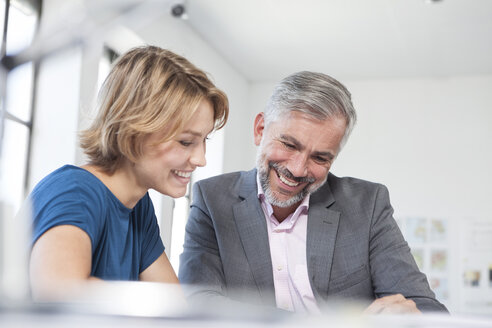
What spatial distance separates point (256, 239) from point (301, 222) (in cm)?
8

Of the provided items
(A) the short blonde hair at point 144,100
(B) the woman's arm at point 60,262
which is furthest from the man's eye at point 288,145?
(B) the woman's arm at point 60,262

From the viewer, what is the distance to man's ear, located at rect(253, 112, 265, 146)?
2.09 ft

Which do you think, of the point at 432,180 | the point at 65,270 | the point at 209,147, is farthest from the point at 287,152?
the point at 432,180

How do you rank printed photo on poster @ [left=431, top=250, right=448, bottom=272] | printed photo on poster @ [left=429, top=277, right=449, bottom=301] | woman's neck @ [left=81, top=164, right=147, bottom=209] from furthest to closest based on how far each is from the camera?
printed photo on poster @ [left=429, top=277, right=449, bottom=301] → printed photo on poster @ [left=431, top=250, right=448, bottom=272] → woman's neck @ [left=81, top=164, right=147, bottom=209]

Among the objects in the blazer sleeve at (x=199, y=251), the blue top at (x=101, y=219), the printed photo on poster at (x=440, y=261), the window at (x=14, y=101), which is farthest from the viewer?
the printed photo on poster at (x=440, y=261)

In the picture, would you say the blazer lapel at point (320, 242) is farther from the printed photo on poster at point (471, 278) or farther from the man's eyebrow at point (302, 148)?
the printed photo on poster at point (471, 278)

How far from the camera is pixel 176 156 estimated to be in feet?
1.10

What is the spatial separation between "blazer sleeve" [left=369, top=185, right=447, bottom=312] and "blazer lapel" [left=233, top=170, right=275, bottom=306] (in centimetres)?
12

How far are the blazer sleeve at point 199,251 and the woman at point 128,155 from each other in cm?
12

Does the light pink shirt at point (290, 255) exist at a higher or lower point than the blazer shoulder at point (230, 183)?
lower

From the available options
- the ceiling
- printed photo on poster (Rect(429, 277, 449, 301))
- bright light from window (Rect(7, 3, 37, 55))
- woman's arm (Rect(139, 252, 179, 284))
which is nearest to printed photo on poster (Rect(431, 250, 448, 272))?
printed photo on poster (Rect(429, 277, 449, 301))

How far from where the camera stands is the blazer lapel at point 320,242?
530 mm

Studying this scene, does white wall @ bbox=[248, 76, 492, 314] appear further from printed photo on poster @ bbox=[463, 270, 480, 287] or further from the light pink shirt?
printed photo on poster @ bbox=[463, 270, 480, 287]

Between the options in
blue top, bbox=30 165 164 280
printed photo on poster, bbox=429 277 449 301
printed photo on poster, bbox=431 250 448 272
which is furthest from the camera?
printed photo on poster, bbox=429 277 449 301
